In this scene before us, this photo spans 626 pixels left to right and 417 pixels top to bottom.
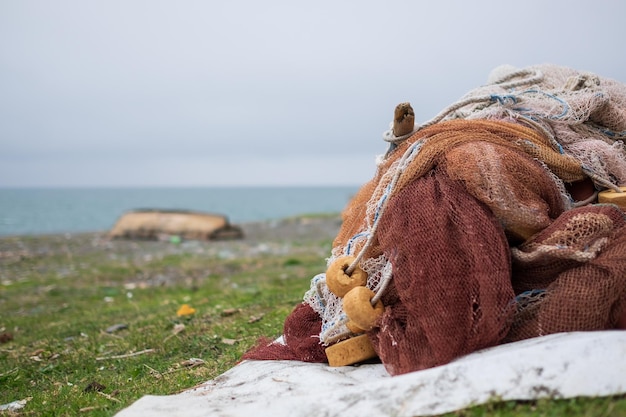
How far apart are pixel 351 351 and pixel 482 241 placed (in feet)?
3.59

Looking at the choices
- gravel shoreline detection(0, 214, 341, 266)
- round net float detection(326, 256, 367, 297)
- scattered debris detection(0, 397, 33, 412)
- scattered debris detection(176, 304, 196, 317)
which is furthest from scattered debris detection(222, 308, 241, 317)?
gravel shoreline detection(0, 214, 341, 266)

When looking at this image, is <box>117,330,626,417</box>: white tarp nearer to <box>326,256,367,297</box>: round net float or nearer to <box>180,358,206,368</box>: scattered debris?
<box>326,256,367,297</box>: round net float

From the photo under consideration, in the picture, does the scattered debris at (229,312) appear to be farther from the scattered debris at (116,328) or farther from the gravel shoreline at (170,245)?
the gravel shoreline at (170,245)

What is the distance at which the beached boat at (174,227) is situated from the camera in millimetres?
21906

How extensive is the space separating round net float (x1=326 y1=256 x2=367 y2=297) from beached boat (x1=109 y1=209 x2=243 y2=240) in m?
17.9

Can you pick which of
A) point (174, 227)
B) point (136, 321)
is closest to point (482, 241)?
point (136, 321)

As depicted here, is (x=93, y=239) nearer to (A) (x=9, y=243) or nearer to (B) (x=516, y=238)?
(A) (x=9, y=243)

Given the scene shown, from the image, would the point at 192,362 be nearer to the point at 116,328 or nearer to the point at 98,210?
the point at 116,328

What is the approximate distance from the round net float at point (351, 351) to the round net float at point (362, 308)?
0.12 m

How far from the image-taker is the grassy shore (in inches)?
183

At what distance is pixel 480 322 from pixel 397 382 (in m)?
0.57

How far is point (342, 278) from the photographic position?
396cm

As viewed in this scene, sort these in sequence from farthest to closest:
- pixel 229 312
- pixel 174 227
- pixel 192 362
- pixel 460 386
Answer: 1. pixel 174 227
2. pixel 229 312
3. pixel 192 362
4. pixel 460 386

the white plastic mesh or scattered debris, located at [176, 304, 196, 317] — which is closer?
the white plastic mesh
